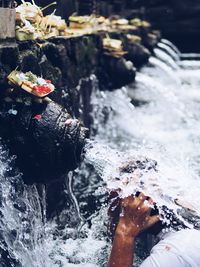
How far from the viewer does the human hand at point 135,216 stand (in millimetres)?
2715

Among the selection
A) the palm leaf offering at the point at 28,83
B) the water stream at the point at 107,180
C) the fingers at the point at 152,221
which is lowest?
the water stream at the point at 107,180

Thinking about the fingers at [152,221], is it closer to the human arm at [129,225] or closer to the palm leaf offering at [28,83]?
the human arm at [129,225]

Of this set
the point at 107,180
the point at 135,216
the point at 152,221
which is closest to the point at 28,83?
the point at 107,180

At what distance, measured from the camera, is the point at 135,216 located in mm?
2730

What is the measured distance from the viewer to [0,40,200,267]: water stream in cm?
307

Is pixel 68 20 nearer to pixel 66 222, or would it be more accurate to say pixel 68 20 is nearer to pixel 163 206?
pixel 66 222

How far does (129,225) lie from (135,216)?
0.08 m

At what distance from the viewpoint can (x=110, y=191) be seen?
9.79 ft

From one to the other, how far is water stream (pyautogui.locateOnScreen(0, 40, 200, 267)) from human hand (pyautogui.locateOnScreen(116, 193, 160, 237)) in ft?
0.23

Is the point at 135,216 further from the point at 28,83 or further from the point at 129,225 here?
the point at 28,83

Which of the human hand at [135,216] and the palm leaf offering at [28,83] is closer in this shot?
the human hand at [135,216]

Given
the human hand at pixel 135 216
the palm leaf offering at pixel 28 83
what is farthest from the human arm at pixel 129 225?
the palm leaf offering at pixel 28 83

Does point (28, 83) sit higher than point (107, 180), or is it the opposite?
point (28, 83)

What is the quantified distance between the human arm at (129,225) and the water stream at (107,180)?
8 centimetres
